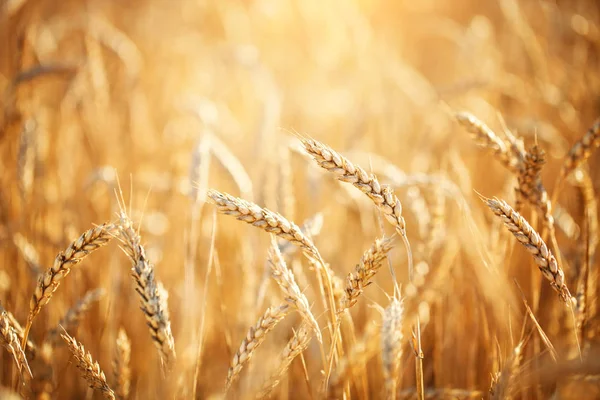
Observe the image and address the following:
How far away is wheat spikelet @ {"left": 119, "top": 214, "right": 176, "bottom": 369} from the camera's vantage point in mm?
826

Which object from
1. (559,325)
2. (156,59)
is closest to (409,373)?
(559,325)

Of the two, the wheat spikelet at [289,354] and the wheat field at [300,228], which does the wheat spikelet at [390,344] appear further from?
the wheat spikelet at [289,354]

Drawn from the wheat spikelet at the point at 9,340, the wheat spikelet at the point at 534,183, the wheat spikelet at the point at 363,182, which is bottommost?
the wheat spikelet at the point at 9,340

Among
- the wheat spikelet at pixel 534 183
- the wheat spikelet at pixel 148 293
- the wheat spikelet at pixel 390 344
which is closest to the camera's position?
the wheat spikelet at pixel 390 344

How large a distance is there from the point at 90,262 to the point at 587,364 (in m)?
2.16

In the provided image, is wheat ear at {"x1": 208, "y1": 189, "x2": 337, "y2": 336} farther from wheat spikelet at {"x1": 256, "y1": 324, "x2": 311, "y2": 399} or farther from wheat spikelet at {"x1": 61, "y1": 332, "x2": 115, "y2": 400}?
wheat spikelet at {"x1": 61, "y1": 332, "x2": 115, "y2": 400}

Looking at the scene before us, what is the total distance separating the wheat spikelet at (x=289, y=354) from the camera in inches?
34.8

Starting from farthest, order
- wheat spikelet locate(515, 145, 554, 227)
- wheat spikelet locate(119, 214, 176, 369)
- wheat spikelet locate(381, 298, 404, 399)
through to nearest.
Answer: wheat spikelet locate(515, 145, 554, 227) < wheat spikelet locate(119, 214, 176, 369) < wheat spikelet locate(381, 298, 404, 399)

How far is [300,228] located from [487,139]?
59cm

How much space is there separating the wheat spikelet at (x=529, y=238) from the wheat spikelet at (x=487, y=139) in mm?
295

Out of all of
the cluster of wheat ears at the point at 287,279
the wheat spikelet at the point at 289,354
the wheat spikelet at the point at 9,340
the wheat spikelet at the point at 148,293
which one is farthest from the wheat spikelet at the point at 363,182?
the wheat spikelet at the point at 9,340

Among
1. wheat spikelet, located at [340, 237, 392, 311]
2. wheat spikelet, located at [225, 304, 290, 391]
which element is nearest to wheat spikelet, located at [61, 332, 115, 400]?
wheat spikelet, located at [225, 304, 290, 391]

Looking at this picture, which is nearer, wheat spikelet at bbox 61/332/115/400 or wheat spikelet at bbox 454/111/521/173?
wheat spikelet at bbox 61/332/115/400

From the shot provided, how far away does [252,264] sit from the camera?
1.49 m
